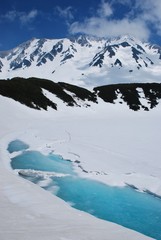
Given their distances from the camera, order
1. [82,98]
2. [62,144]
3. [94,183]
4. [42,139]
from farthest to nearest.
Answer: [82,98] < [42,139] < [62,144] < [94,183]

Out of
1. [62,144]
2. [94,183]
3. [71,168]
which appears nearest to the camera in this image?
[94,183]

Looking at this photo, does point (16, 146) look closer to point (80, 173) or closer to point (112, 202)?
point (80, 173)

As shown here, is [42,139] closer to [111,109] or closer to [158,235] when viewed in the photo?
[158,235]

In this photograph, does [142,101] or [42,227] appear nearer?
[42,227]

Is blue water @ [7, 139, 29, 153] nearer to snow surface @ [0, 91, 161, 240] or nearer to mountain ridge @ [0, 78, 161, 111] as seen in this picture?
snow surface @ [0, 91, 161, 240]

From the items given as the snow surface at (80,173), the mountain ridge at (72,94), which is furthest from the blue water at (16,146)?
the mountain ridge at (72,94)

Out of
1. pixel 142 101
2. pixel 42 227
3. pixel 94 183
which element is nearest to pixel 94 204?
pixel 94 183

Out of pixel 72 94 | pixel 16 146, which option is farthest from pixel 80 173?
pixel 72 94

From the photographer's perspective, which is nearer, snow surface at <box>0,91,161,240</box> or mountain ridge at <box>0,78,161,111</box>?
snow surface at <box>0,91,161,240</box>

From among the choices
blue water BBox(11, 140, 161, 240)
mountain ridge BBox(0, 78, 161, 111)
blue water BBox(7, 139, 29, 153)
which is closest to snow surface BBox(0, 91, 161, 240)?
blue water BBox(7, 139, 29, 153)
